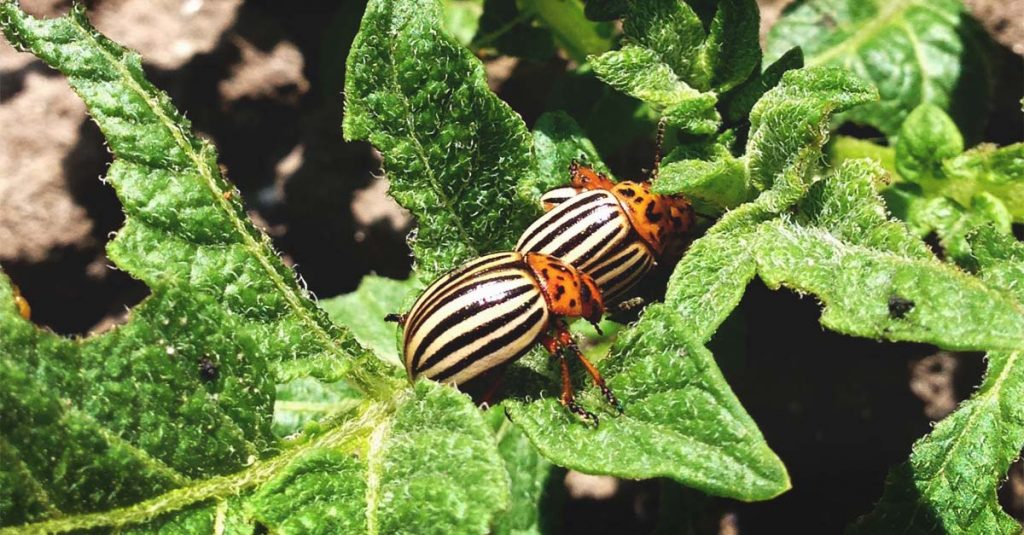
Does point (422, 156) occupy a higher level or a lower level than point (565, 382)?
higher

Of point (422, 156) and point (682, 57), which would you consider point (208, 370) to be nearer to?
point (422, 156)

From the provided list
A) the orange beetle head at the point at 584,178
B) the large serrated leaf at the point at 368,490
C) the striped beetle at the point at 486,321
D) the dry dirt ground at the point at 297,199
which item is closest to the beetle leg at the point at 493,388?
the striped beetle at the point at 486,321

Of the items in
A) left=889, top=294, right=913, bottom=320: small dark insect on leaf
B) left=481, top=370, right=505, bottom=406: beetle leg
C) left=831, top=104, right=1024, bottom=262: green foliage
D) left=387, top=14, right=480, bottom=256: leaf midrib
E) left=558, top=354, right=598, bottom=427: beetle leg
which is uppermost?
left=387, top=14, right=480, bottom=256: leaf midrib

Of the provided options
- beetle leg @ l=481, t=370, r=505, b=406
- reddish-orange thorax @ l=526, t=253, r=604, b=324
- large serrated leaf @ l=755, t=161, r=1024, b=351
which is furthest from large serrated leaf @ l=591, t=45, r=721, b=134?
beetle leg @ l=481, t=370, r=505, b=406

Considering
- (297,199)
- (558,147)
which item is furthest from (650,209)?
(297,199)

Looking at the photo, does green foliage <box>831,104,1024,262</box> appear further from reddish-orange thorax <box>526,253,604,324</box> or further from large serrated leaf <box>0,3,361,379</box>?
large serrated leaf <box>0,3,361,379</box>

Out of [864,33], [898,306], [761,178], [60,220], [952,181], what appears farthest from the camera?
[60,220]
